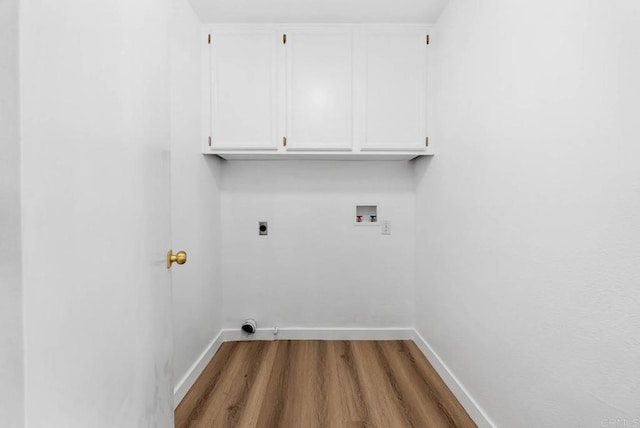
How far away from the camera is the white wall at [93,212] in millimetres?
482

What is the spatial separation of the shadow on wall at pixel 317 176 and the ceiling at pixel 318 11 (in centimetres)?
103

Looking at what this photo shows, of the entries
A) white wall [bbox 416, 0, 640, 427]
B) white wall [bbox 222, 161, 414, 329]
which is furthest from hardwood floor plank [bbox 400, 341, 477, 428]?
white wall [bbox 222, 161, 414, 329]

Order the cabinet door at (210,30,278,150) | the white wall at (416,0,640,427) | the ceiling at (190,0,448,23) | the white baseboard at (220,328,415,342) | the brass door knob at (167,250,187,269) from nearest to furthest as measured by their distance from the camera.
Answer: the white wall at (416,0,640,427) → the brass door knob at (167,250,187,269) → the ceiling at (190,0,448,23) → the cabinet door at (210,30,278,150) → the white baseboard at (220,328,415,342)

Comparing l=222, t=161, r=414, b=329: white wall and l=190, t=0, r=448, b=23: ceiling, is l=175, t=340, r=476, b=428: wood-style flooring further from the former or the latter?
l=190, t=0, r=448, b=23: ceiling

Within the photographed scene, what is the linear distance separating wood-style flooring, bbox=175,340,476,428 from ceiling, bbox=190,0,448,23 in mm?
2425

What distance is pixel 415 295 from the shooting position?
8.41 ft

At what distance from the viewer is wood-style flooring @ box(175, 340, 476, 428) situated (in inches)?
63.8

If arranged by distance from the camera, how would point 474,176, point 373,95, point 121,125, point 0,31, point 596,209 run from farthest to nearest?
1. point 373,95
2. point 474,176
3. point 596,209
4. point 121,125
5. point 0,31

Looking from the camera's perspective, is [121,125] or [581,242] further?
[581,242]

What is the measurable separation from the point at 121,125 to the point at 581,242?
1.40 metres

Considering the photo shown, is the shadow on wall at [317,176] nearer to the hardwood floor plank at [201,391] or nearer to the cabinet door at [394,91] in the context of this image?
the cabinet door at [394,91]

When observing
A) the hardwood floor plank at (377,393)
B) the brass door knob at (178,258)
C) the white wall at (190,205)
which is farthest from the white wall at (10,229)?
Result: the hardwood floor plank at (377,393)

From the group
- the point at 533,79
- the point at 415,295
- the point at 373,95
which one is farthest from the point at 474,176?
the point at 415,295

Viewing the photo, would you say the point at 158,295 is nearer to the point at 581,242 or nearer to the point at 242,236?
the point at 581,242
